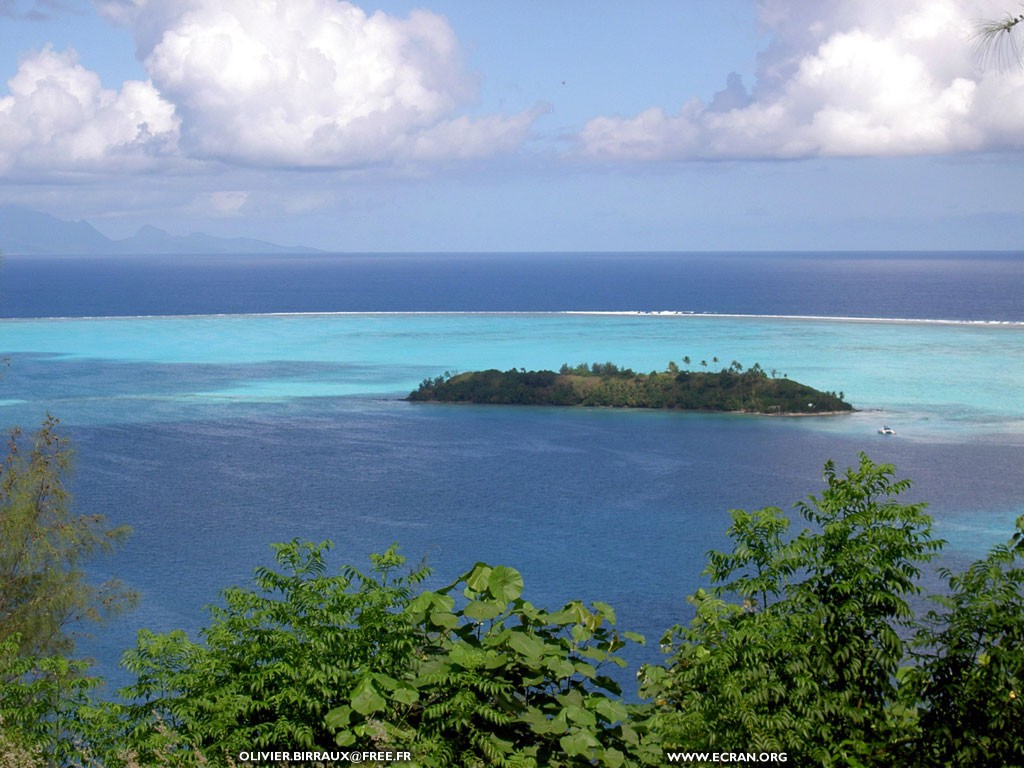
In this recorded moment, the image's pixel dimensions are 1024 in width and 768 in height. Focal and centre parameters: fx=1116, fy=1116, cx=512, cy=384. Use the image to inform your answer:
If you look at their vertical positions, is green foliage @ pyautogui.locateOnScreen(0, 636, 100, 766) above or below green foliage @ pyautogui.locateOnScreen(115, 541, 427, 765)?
below

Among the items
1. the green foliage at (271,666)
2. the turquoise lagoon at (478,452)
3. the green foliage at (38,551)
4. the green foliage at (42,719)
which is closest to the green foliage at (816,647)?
the green foliage at (271,666)

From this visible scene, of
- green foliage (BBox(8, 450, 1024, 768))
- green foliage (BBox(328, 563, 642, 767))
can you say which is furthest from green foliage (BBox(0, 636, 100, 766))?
green foliage (BBox(328, 563, 642, 767))

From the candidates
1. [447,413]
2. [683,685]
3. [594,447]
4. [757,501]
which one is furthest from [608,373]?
[683,685]

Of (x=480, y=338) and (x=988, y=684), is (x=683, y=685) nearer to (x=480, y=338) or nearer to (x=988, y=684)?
(x=988, y=684)

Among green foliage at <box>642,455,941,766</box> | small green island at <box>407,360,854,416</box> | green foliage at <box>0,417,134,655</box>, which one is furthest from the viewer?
small green island at <box>407,360,854,416</box>

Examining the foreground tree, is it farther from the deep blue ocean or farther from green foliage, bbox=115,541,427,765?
the deep blue ocean

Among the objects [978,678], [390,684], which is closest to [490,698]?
[390,684]
